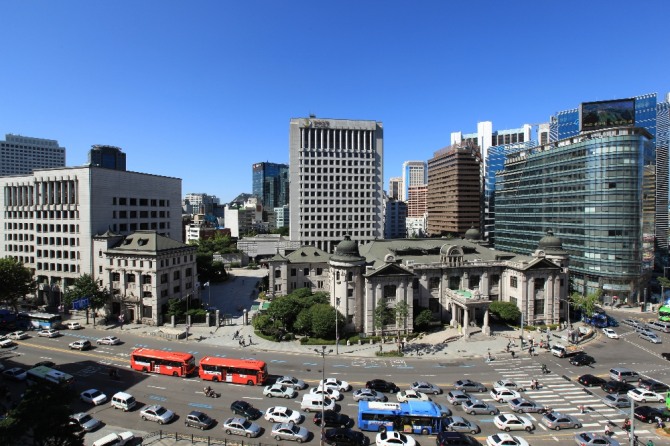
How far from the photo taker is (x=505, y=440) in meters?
35.3

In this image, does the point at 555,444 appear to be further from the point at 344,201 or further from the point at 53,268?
the point at 344,201

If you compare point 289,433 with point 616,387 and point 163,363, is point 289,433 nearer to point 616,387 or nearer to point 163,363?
point 163,363

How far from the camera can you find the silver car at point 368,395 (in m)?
45.2

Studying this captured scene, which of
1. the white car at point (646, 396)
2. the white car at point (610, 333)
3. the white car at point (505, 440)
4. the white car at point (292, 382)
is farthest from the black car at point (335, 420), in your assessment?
the white car at point (610, 333)

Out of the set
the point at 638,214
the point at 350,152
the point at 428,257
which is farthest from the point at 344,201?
the point at 638,214

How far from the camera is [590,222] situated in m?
102

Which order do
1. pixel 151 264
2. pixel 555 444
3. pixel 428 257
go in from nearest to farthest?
pixel 555 444 < pixel 151 264 < pixel 428 257

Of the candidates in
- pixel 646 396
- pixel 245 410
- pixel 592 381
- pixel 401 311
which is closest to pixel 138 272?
pixel 245 410

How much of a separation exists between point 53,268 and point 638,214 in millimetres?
147483

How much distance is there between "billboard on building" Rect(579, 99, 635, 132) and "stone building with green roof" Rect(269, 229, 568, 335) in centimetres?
4913

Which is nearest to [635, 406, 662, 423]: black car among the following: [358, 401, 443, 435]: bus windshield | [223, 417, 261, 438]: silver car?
[358, 401, 443, 435]: bus windshield

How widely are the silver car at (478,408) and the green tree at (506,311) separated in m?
36.9

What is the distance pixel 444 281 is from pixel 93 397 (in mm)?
64075

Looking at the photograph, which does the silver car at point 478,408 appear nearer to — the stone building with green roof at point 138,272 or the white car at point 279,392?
the white car at point 279,392
